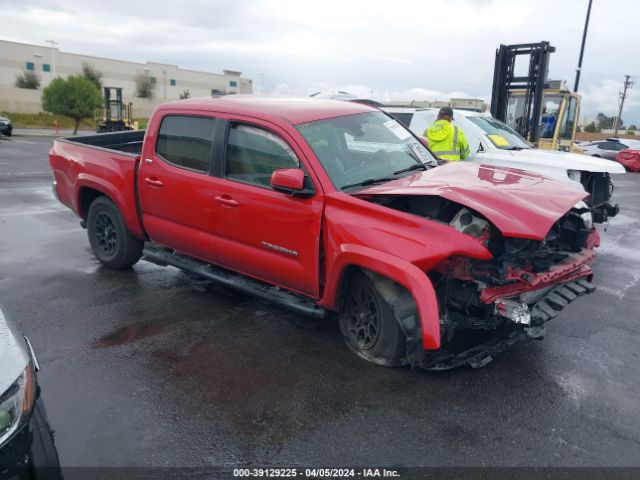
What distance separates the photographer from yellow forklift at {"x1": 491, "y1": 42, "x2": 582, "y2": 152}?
11.0 m

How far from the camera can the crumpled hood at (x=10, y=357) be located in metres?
2.07

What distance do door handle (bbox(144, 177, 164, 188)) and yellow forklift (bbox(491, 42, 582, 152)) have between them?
866 cm

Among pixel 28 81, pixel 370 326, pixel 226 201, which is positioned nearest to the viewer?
pixel 370 326

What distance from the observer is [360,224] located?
3734 mm

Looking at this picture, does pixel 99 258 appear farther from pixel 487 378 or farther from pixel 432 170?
pixel 487 378

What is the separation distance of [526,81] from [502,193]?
348 inches

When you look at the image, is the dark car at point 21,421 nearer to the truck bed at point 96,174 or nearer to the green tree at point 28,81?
→ the truck bed at point 96,174

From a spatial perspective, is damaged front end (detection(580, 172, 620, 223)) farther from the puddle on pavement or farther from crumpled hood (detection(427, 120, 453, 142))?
the puddle on pavement

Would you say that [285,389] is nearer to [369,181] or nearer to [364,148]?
[369,181]

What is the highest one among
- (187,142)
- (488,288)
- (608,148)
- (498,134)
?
(498,134)

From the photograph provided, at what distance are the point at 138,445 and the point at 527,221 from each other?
8.86ft

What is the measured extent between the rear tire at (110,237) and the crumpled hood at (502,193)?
122 inches

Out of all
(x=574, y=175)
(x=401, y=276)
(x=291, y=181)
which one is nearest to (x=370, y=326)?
(x=401, y=276)

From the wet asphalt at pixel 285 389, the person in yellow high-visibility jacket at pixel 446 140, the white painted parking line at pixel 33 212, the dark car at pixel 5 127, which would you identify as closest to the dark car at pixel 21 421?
the wet asphalt at pixel 285 389
